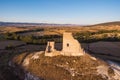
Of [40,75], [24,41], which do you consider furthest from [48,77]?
[24,41]

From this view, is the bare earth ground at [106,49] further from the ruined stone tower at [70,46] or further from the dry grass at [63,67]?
the dry grass at [63,67]

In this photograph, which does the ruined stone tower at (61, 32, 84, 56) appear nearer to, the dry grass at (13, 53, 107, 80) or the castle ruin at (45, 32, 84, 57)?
the castle ruin at (45, 32, 84, 57)

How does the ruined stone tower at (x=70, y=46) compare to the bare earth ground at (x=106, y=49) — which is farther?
the bare earth ground at (x=106, y=49)

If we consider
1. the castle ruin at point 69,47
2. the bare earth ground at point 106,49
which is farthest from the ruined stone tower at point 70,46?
the bare earth ground at point 106,49

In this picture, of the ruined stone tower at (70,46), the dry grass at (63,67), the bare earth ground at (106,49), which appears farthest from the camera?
the bare earth ground at (106,49)

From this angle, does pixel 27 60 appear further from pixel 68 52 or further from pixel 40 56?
pixel 68 52

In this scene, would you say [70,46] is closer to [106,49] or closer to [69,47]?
[69,47]

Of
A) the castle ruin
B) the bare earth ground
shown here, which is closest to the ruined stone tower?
the castle ruin

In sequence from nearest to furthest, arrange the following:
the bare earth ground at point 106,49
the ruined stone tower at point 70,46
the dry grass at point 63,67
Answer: the dry grass at point 63,67 → the ruined stone tower at point 70,46 → the bare earth ground at point 106,49

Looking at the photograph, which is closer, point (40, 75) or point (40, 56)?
point (40, 75)

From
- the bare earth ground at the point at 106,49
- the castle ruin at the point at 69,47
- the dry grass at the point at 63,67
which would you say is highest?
the castle ruin at the point at 69,47
